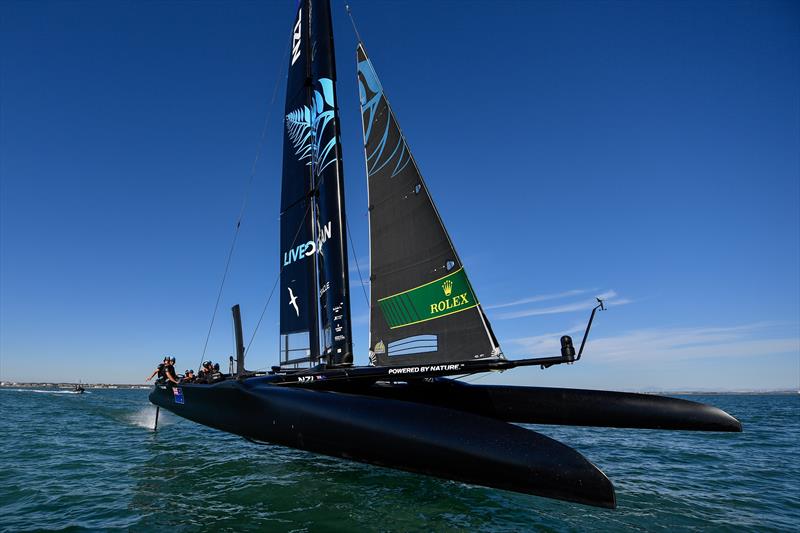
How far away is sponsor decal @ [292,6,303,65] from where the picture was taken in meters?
12.0

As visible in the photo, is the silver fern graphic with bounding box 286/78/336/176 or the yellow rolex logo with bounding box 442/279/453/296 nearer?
the yellow rolex logo with bounding box 442/279/453/296

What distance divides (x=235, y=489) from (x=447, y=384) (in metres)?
3.72

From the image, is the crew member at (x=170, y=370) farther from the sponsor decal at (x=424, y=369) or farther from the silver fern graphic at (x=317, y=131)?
the sponsor decal at (x=424, y=369)

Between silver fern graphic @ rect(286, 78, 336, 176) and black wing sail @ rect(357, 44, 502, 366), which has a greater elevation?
silver fern graphic @ rect(286, 78, 336, 176)

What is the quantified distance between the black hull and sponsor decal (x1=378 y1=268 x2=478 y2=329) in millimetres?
1355

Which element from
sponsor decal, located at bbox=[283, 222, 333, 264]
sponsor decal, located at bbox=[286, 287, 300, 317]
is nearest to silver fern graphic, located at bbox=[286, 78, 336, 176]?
sponsor decal, located at bbox=[283, 222, 333, 264]

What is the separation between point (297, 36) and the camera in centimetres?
1220

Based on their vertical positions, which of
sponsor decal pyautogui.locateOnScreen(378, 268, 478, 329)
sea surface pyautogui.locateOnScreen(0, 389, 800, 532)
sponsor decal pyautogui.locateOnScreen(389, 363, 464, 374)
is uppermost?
sponsor decal pyautogui.locateOnScreen(378, 268, 478, 329)

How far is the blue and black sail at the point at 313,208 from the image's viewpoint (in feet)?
28.6

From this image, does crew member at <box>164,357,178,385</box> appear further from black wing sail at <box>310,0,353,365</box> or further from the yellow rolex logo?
the yellow rolex logo

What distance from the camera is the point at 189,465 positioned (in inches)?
299

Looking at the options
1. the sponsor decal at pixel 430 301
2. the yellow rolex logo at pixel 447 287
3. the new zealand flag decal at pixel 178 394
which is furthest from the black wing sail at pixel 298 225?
the yellow rolex logo at pixel 447 287

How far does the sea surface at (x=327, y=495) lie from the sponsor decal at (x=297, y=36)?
10.7 m

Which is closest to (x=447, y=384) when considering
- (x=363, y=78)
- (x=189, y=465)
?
(x=189, y=465)
